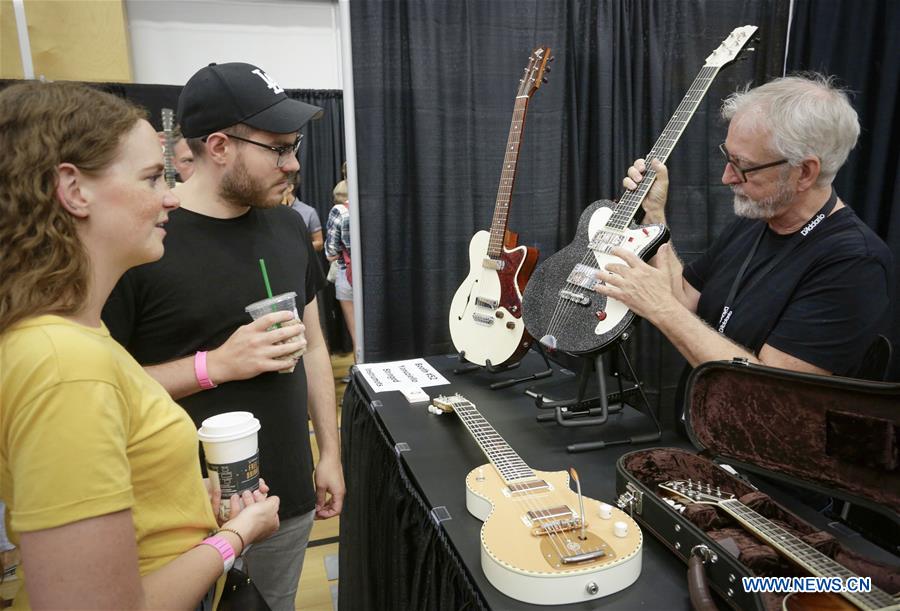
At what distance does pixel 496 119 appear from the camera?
2.89m

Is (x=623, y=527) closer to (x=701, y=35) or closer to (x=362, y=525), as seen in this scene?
(x=362, y=525)

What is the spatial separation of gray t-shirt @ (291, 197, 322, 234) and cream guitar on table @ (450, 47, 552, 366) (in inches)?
93.4

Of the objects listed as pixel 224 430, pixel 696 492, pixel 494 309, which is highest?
pixel 224 430

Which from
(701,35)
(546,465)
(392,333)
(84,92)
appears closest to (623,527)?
(546,465)

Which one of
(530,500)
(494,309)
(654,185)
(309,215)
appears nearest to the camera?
(530,500)

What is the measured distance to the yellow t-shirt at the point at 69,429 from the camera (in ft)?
2.15

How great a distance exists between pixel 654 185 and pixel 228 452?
1.53 meters

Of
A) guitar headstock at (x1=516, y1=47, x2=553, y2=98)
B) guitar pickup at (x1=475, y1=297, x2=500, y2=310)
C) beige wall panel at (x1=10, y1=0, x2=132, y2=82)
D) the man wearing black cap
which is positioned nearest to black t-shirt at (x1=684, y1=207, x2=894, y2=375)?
guitar pickup at (x1=475, y1=297, x2=500, y2=310)

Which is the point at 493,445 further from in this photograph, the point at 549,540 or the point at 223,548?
the point at 223,548

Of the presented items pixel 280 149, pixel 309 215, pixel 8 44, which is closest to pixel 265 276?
pixel 280 149

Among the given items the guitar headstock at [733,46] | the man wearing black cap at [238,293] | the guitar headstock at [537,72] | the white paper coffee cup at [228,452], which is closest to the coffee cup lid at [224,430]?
the white paper coffee cup at [228,452]

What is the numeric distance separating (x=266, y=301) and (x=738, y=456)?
1.17 metres

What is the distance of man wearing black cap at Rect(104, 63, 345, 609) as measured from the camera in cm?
125

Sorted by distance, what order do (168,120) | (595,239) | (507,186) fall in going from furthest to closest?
(168,120) → (507,186) → (595,239)
